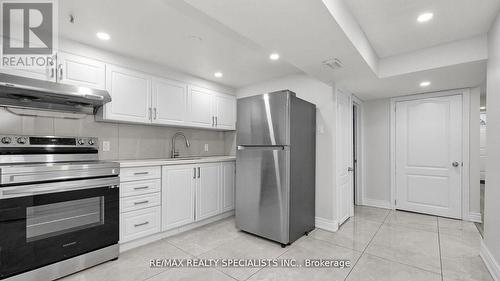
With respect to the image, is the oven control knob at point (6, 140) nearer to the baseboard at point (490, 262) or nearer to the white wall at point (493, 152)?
the white wall at point (493, 152)

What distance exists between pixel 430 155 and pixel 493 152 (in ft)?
6.26

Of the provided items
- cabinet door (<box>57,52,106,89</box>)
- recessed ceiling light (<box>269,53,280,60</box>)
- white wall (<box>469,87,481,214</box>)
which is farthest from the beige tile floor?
recessed ceiling light (<box>269,53,280,60</box>)

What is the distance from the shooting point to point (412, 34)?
228 centimetres

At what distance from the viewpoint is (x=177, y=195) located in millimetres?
2854

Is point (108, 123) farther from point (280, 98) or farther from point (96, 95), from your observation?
point (280, 98)

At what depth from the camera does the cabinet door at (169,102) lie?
2.99 meters

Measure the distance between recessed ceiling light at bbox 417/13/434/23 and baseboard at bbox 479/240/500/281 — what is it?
2230 millimetres

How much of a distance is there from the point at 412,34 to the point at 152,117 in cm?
317

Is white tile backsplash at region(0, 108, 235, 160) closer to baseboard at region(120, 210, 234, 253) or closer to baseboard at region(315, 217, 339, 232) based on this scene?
baseboard at region(120, 210, 234, 253)

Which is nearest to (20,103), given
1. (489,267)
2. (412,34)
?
(412,34)

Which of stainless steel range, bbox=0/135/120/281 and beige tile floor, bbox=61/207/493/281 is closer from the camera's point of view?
stainless steel range, bbox=0/135/120/281

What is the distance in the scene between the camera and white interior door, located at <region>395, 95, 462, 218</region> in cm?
351

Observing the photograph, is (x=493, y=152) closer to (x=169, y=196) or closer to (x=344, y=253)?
(x=344, y=253)

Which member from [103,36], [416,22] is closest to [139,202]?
[103,36]
